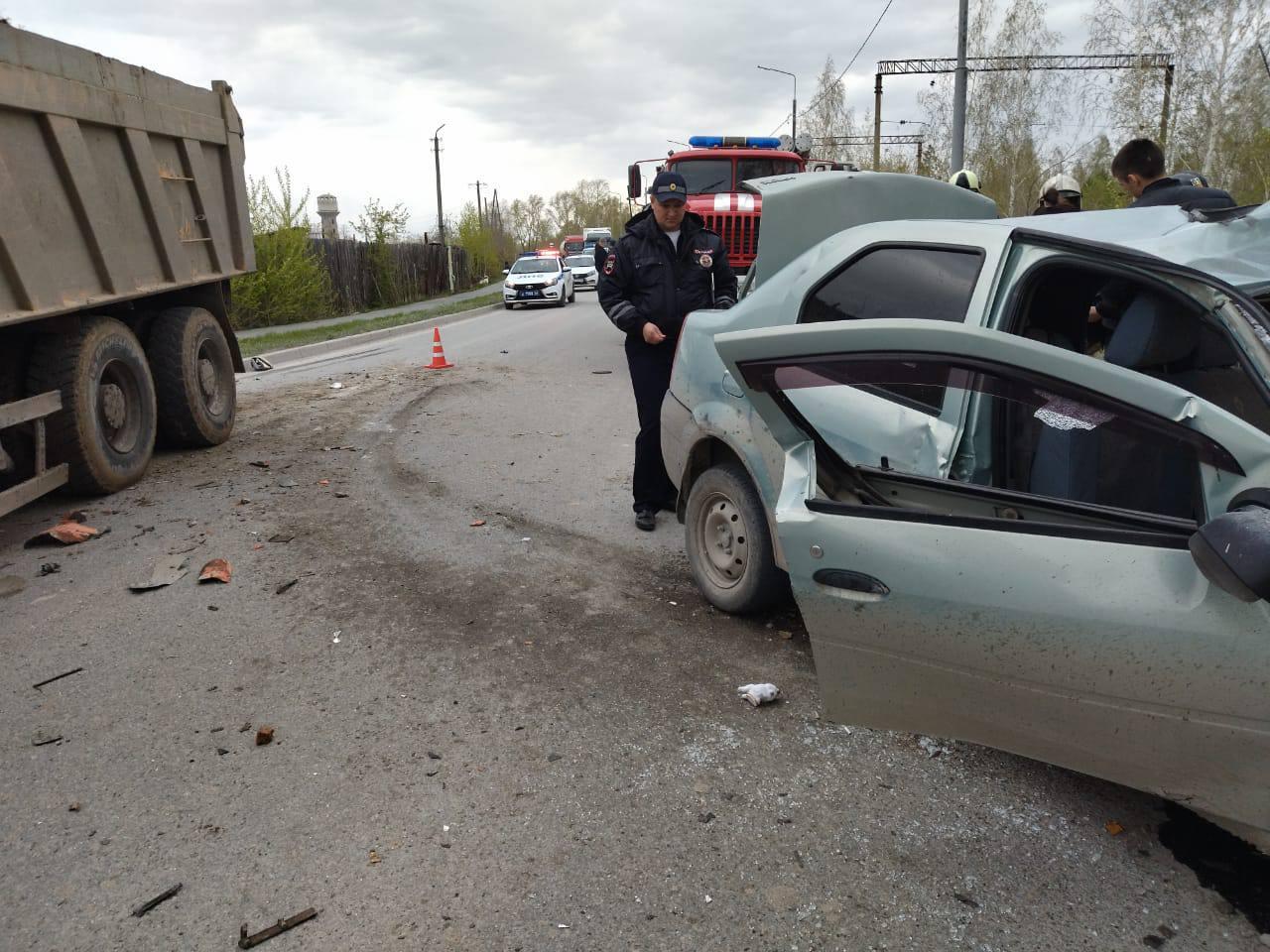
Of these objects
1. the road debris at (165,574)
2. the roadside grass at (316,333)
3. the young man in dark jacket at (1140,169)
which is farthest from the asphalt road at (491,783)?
the roadside grass at (316,333)

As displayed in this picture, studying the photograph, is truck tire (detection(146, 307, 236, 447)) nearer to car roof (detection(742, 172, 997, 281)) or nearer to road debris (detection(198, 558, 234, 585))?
road debris (detection(198, 558, 234, 585))

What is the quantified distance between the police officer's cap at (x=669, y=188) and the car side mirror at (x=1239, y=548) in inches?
151

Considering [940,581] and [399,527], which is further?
[399,527]

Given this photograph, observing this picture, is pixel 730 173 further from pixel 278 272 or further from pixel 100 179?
pixel 278 272

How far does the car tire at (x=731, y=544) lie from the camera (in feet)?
13.3

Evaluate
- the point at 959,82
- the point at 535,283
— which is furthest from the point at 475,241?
the point at 959,82

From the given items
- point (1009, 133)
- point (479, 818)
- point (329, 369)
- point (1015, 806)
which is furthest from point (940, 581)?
point (1009, 133)

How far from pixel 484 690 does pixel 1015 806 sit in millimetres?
1933

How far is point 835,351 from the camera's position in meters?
2.47

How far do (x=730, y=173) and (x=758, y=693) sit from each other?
39.7 ft

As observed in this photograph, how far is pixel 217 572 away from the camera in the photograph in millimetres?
4973

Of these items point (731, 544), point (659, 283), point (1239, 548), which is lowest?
point (731, 544)

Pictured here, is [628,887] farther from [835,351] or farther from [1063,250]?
[1063,250]

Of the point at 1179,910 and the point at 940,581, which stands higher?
the point at 940,581
